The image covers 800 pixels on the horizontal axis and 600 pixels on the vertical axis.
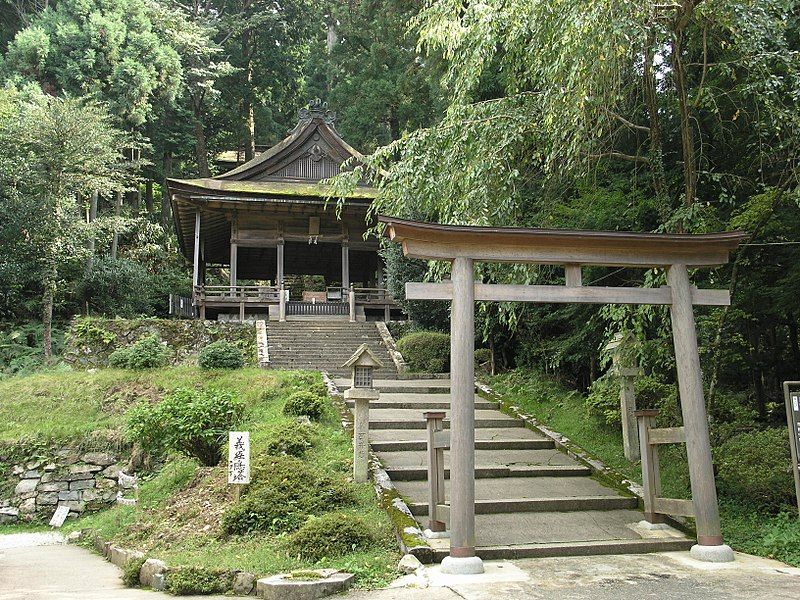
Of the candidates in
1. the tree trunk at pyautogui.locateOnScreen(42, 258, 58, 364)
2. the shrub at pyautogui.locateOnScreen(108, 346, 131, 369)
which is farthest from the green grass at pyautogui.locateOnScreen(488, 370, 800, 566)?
the tree trunk at pyautogui.locateOnScreen(42, 258, 58, 364)

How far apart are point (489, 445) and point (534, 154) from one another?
13.9 ft

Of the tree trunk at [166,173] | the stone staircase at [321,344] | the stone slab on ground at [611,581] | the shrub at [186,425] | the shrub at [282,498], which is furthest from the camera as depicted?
the tree trunk at [166,173]

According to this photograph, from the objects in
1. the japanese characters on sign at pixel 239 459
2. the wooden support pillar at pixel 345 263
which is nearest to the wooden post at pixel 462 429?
the japanese characters on sign at pixel 239 459

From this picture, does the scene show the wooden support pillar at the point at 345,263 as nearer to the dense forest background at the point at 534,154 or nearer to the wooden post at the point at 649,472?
the dense forest background at the point at 534,154

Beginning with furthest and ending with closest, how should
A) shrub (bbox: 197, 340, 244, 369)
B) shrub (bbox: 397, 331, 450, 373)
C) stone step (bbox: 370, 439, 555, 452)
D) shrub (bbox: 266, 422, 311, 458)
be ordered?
shrub (bbox: 397, 331, 450, 373) < shrub (bbox: 197, 340, 244, 369) < stone step (bbox: 370, 439, 555, 452) < shrub (bbox: 266, 422, 311, 458)

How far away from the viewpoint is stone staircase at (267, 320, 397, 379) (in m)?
16.2

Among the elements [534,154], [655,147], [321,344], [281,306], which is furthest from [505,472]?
[281,306]

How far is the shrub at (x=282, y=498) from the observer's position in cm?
695

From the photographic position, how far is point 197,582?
5.84m

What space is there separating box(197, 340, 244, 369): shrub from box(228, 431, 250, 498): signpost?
6.62 meters

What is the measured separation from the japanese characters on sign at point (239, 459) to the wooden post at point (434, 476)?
6.65ft

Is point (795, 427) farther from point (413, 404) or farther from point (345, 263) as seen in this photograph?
point (345, 263)

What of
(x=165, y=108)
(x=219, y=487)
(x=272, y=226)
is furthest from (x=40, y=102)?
(x=219, y=487)

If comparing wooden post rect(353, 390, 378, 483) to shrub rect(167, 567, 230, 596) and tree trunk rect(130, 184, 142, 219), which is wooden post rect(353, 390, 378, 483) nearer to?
shrub rect(167, 567, 230, 596)
